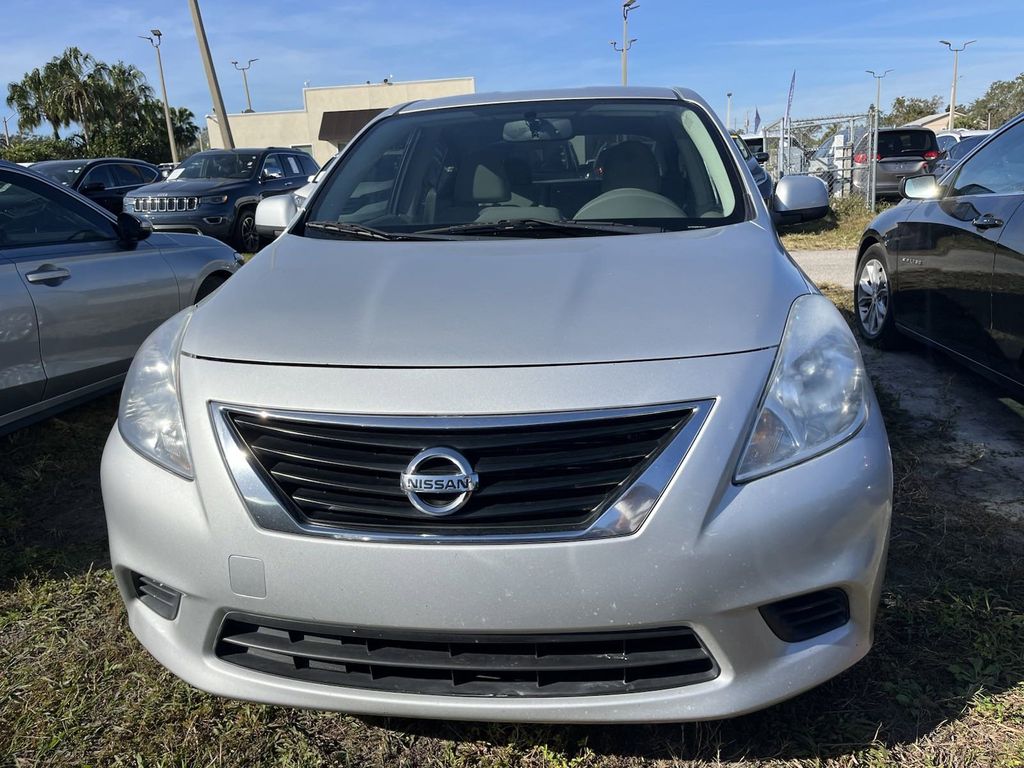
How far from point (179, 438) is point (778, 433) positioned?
1.31 metres

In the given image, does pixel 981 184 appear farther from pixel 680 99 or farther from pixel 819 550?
pixel 819 550

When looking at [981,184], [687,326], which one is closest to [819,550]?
[687,326]

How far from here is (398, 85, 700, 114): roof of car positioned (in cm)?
337

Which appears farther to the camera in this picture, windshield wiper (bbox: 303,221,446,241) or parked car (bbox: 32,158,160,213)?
parked car (bbox: 32,158,160,213)

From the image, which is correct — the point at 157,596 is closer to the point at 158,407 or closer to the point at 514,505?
the point at 158,407

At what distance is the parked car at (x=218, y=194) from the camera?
10609 millimetres

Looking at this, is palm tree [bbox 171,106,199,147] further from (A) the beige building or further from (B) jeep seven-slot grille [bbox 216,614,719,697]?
(B) jeep seven-slot grille [bbox 216,614,719,697]

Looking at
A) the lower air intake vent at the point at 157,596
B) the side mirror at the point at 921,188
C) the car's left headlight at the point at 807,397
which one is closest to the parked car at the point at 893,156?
the side mirror at the point at 921,188

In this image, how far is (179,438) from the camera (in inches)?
72.3

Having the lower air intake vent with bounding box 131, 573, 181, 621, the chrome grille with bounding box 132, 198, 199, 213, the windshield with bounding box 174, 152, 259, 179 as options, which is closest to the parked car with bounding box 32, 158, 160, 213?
the windshield with bounding box 174, 152, 259, 179

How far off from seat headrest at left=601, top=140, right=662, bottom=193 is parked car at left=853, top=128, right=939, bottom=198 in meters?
12.1

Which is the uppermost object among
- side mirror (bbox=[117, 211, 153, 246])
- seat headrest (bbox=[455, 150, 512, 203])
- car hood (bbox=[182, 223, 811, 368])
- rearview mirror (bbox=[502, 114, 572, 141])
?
rearview mirror (bbox=[502, 114, 572, 141])

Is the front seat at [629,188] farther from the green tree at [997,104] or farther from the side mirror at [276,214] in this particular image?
the green tree at [997,104]

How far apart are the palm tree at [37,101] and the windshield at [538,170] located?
49.4 metres
